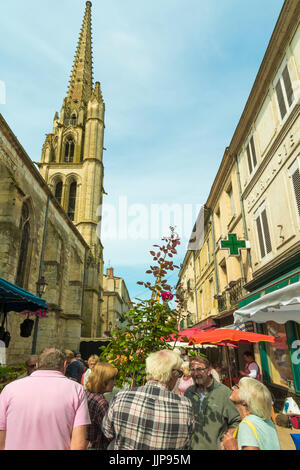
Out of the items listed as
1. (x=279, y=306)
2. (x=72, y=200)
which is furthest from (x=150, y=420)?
(x=72, y=200)

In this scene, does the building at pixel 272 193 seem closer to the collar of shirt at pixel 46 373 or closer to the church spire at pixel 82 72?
the collar of shirt at pixel 46 373

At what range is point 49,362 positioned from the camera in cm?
233

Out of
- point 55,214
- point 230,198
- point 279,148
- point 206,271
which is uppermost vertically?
point 55,214

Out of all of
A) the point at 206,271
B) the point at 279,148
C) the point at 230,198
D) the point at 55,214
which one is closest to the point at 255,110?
the point at 279,148

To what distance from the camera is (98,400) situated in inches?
103

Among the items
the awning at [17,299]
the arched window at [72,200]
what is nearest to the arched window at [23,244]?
the awning at [17,299]

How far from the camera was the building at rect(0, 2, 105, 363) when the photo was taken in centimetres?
1332

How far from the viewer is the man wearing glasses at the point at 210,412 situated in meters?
2.71

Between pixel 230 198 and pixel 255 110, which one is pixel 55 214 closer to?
pixel 230 198

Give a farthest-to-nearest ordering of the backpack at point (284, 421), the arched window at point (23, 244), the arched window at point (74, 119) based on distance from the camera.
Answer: the arched window at point (74, 119) → the arched window at point (23, 244) → the backpack at point (284, 421)

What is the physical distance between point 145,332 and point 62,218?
2015cm

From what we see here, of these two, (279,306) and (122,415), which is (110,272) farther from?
(122,415)

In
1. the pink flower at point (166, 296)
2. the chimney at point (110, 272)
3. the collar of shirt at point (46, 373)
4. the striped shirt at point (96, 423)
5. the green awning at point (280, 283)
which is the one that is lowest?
the striped shirt at point (96, 423)
